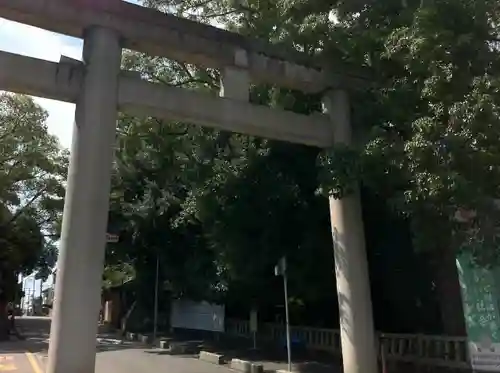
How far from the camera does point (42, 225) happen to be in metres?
33.1

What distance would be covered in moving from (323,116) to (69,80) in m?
4.90

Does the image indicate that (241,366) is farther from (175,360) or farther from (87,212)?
(87,212)

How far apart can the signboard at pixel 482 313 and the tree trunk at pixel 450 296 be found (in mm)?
2397

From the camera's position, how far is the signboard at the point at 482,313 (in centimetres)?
822

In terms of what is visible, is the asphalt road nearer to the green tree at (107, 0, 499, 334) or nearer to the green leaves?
the green tree at (107, 0, 499, 334)

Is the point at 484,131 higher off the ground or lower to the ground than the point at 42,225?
lower

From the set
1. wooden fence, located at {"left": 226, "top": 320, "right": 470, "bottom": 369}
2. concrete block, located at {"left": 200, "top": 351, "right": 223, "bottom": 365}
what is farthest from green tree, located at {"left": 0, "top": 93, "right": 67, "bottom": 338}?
wooden fence, located at {"left": 226, "top": 320, "right": 470, "bottom": 369}

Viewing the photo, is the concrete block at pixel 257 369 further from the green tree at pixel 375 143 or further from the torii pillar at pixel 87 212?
the torii pillar at pixel 87 212

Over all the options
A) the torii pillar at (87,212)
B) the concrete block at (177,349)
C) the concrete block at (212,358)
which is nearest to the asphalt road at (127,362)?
the concrete block at (212,358)

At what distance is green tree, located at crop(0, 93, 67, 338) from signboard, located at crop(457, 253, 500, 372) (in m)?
20.4

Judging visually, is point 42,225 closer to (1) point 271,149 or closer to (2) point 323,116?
(1) point 271,149

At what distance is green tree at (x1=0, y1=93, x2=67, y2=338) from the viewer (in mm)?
24125

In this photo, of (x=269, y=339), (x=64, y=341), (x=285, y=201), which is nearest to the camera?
(x=64, y=341)

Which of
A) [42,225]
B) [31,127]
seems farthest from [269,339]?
[42,225]
